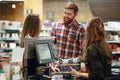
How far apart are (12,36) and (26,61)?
7.04 metres

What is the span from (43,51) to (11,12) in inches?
433

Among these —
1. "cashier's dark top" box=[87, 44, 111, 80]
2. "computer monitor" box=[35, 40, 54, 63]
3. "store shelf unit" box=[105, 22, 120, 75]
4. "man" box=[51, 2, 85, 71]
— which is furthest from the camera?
"store shelf unit" box=[105, 22, 120, 75]

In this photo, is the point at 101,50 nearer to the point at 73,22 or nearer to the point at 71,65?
the point at 71,65

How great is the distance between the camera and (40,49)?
2.68 meters

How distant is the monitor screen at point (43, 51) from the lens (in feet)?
8.68

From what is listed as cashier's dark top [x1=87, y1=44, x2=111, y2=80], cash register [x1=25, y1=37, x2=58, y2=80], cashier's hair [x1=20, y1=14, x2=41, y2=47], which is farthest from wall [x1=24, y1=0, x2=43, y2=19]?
cash register [x1=25, y1=37, x2=58, y2=80]

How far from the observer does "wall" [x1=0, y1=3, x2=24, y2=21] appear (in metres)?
13.1

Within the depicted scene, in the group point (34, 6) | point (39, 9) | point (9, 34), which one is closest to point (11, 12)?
point (34, 6)

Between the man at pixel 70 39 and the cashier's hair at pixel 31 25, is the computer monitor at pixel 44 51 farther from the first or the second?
the man at pixel 70 39

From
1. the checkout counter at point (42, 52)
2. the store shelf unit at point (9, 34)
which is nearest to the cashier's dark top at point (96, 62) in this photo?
the checkout counter at point (42, 52)

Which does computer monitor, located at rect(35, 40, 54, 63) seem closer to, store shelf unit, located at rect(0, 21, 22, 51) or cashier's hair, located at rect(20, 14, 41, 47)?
cashier's hair, located at rect(20, 14, 41, 47)

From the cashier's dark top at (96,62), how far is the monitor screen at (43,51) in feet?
1.58

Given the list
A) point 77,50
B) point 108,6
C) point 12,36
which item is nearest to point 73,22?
point 77,50

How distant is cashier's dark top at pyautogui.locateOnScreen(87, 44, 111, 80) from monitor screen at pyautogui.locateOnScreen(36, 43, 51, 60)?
481 mm
